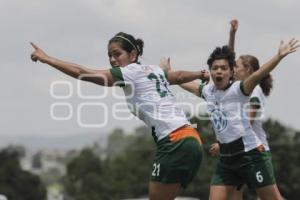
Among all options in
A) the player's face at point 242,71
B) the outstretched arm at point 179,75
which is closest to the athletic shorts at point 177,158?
the outstretched arm at point 179,75

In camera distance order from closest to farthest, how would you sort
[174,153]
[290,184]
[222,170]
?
[174,153] → [222,170] → [290,184]

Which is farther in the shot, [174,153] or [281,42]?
[281,42]

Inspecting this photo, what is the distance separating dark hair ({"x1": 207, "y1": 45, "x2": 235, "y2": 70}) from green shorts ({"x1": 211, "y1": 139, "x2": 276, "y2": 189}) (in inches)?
44.1

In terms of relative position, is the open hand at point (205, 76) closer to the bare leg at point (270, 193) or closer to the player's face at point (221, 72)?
the player's face at point (221, 72)

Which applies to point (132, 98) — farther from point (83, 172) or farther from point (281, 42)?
point (83, 172)

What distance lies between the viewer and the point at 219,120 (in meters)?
12.2

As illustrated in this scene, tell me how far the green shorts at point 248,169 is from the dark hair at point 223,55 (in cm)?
112

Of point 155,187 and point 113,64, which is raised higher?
point 113,64

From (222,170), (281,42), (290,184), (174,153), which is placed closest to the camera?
(174,153)

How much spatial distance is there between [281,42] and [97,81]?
7.47ft

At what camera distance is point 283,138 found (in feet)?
329

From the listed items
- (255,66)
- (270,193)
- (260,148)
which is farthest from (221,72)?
(270,193)

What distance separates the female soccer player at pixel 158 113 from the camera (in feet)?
35.4

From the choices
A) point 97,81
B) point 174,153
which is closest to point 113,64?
point 97,81
